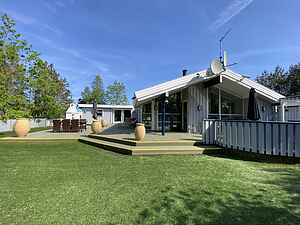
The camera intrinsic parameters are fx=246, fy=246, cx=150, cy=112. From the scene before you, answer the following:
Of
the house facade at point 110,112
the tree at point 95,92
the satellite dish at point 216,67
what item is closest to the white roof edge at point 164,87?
the satellite dish at point 216,67

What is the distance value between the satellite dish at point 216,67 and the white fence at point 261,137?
13.3 feet

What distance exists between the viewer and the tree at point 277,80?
34062mm

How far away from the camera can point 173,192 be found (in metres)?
4.41

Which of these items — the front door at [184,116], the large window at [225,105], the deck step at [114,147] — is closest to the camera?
the deck step at [114,147]

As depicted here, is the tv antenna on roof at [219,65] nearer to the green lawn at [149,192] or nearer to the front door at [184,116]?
the front door at [184,116]

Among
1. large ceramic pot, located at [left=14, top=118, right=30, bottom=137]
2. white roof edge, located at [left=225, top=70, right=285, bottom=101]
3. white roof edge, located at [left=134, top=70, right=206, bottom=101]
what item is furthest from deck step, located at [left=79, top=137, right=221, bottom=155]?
large ceramic pot, located at [left=14, top=118, right=30, bottom=137]

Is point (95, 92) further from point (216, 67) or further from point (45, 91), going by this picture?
point (216, 67)

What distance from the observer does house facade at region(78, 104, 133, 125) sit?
33356mm

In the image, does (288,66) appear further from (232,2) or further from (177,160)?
(177,160)

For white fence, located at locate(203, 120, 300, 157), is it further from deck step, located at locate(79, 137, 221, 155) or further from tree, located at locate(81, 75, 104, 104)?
tree, located at locate(81, 75, 104, 104)

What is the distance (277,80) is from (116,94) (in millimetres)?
33642

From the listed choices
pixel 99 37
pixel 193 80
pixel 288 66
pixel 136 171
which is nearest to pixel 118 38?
pixel 99 37

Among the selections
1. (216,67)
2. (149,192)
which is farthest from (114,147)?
(216,67)

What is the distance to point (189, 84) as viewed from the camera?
12.9m
